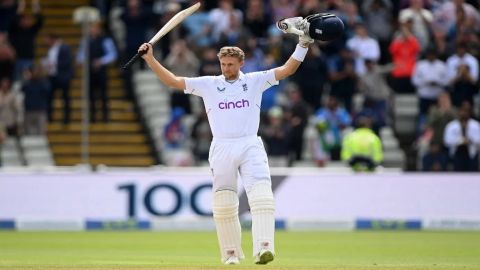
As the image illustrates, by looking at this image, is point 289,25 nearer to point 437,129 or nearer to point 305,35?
point 305,35

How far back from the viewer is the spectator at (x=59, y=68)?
2295cm

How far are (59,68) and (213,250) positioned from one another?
340 inches

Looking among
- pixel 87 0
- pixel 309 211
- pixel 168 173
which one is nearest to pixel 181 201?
pixel 168 173

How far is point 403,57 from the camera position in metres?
22.5

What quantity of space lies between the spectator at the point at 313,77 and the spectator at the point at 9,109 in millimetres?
4757

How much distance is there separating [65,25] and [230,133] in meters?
15.0

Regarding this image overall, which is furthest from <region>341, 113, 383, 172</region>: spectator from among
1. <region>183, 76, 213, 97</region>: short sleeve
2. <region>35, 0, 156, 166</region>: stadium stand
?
<region>183, 76, 213, 97</region>: short sleeve

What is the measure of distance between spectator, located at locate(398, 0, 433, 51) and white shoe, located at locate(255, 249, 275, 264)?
481 inches

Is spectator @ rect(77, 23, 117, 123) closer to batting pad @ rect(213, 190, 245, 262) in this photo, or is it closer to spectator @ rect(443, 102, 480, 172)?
spectator @ rect(443, 102, 480, 172)

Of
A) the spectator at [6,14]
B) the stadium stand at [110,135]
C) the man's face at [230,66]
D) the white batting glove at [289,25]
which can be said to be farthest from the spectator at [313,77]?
the man's face at [230,66]

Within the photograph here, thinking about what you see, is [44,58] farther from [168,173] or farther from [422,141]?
[422,141]

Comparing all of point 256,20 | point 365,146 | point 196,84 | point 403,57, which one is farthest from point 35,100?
point 196,84

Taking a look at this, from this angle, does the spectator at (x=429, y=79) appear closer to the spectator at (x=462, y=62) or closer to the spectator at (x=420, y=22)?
the spectator at (x=462, y=62)

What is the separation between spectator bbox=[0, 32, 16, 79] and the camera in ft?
74.9
